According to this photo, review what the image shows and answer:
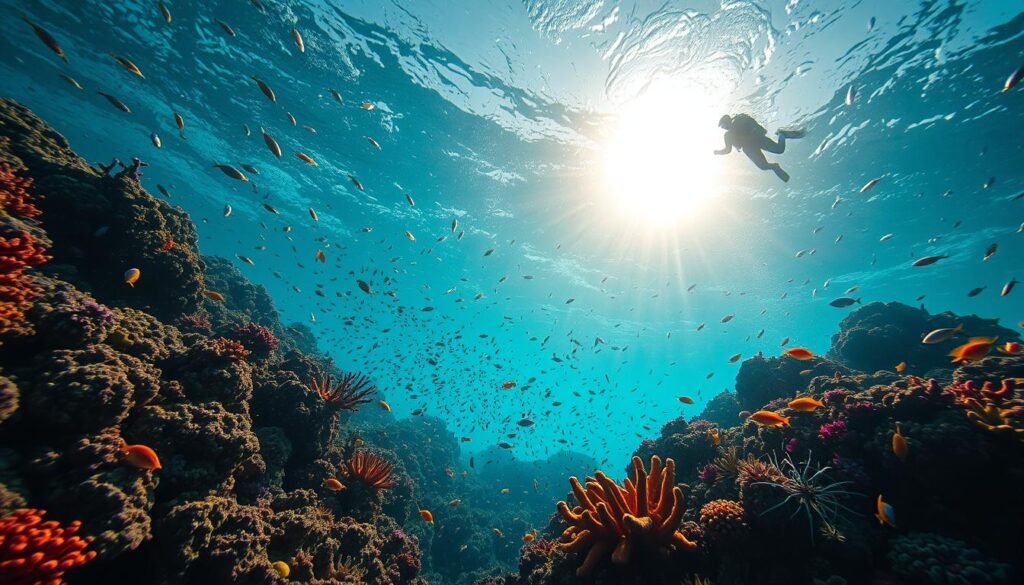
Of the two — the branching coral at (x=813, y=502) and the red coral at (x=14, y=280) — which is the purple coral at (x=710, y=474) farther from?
A: the red coral at (x=14, y=280)

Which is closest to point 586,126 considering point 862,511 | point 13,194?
point 862,511

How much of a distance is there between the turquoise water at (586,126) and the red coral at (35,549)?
940cm

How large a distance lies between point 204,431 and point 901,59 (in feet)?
71.5

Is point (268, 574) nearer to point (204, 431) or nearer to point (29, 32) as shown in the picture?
point (204, 431)

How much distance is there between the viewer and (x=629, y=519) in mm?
4289

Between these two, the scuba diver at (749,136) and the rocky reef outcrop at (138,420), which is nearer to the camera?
the rocky reef outcrop at (138,420)

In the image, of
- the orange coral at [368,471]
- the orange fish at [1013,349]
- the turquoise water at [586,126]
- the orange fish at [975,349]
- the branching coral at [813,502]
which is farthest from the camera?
the turquoise water at [586,126]

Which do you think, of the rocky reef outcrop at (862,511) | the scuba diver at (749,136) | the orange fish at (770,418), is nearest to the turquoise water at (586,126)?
the scuba diver at (749,136)

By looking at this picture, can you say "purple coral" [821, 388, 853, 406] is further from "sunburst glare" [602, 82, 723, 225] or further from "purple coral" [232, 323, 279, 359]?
"sunburst glare" [602, 82, 723, 225]

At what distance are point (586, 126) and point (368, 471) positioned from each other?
17228mm

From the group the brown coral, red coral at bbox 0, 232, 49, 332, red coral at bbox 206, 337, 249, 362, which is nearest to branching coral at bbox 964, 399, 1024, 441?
the brown coral

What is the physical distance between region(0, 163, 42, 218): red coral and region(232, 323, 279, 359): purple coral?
12.0ft

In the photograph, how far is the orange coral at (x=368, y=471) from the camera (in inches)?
298

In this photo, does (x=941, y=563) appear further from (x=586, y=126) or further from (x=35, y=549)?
(x=586, y=126)
